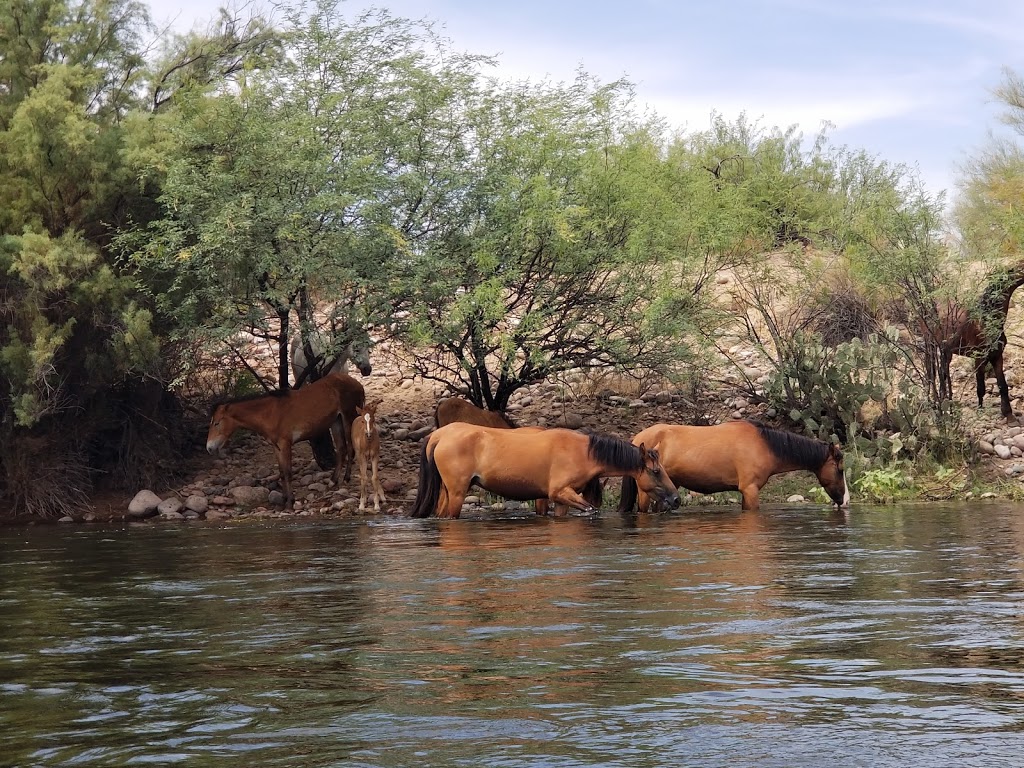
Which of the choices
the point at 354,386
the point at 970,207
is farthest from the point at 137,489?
the point at 970,207

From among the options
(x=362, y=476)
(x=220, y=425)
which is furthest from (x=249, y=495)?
(x=362, y=476)

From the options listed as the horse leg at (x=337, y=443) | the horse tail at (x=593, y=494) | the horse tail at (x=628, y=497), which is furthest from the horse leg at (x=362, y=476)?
the horse tail at (x=628, y=497)

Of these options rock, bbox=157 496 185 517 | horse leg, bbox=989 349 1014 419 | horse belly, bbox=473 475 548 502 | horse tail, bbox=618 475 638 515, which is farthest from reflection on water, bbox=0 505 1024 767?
horse leg, bbox=989 349 1014 419

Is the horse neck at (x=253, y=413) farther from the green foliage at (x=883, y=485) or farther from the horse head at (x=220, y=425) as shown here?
the green foliage at (x=883, y=485)

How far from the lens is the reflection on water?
459 centimetres

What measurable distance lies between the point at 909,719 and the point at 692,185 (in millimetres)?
17700

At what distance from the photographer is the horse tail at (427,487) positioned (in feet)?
54.9

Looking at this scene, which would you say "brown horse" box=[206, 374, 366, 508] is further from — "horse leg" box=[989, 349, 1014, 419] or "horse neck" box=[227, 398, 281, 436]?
"horse leg" box=[989, 349, 1014, 419]

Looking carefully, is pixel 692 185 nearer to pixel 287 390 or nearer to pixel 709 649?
pixel 287 390

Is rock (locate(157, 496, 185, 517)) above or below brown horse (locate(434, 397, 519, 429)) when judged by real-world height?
below

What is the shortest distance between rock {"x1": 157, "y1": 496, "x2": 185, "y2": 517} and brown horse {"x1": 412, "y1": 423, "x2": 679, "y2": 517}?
512 cm

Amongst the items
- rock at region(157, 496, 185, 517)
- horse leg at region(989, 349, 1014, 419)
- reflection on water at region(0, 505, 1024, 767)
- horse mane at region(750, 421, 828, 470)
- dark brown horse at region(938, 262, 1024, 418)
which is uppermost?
dark brown horse at region(938, 262, 1024, 418)

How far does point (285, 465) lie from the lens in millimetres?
20453

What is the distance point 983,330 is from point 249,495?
11345mm
